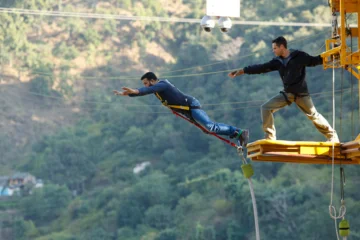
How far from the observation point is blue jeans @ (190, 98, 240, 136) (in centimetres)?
1673

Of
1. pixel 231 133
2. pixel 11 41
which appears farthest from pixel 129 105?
pixel 231 133

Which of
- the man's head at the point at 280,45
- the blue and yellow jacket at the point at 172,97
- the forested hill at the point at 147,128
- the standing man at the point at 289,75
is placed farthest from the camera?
the forested hill at the point at 147,128

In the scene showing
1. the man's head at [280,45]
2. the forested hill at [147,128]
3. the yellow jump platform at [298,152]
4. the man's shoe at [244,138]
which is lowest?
the yellow jump platform at [298,152]

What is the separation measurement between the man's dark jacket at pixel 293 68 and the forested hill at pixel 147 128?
52.0 m

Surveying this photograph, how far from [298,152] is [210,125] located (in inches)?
62.9

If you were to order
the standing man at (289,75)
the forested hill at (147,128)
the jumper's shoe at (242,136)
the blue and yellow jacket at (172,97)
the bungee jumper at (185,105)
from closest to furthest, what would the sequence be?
1. the standing man at (289,75)
2. the jumper's shoe at (242,136)
3. the bungee jumper at (185,105)
4. the blue and yellow jacket at (172,97)
5. the forested hill at (147,128)

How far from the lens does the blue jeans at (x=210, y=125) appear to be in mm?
16734

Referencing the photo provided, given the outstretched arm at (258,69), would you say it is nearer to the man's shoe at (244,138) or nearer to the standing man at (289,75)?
the standing man at (289,75)

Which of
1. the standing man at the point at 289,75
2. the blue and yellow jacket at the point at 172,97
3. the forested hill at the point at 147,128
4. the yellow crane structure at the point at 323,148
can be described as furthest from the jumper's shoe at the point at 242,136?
the forested hill at the point at 147,128

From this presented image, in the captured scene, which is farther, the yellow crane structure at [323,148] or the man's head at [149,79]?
the man's head at [149,79]

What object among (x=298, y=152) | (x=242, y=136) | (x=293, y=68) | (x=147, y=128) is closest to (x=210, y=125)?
(x=242, y=136)

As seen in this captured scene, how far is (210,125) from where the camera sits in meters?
16.8

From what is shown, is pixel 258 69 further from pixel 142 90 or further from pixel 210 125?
pixel 142 90

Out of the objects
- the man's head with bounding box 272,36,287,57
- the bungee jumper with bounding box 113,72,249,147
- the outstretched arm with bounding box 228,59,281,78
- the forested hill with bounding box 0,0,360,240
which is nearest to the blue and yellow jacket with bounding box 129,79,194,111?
the bungee jumper with bounding box 113,72,249,147
